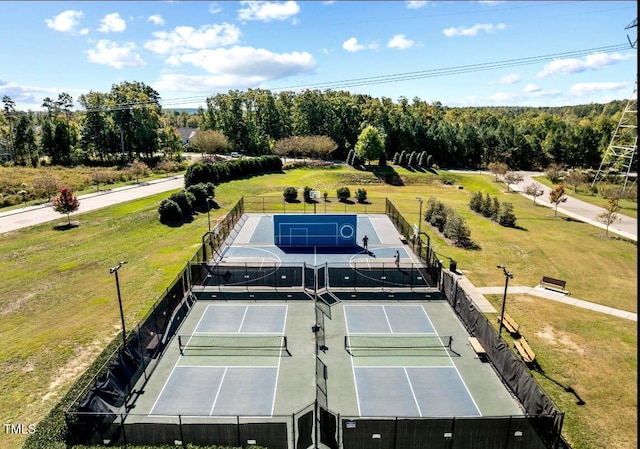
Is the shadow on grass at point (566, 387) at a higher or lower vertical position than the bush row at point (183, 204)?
lower

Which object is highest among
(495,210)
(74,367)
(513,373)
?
(495,210)

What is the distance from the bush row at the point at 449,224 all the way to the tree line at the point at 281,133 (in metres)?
39.8

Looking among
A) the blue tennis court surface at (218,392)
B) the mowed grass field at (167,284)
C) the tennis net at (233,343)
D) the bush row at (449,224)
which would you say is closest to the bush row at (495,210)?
the mowed grass field at (167,284)

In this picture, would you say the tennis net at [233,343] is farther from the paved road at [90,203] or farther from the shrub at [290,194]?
the shrub at [290,194]

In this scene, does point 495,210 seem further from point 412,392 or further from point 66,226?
point 66,226

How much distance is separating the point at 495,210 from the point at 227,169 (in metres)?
38.4

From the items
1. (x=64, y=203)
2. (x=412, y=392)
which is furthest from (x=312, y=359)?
(x=64, y=203)

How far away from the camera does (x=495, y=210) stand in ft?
152

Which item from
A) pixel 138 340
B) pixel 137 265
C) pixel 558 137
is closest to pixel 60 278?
pixel 137 265

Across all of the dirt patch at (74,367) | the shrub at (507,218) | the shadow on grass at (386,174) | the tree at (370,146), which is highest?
the tree at (370,146)

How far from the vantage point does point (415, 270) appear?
2655 centimetres

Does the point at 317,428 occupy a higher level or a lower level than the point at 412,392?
higher

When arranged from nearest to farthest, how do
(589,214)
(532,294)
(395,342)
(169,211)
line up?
(395,342), (532,294), (169,211), (589,214)

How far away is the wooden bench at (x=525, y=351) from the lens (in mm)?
18141
